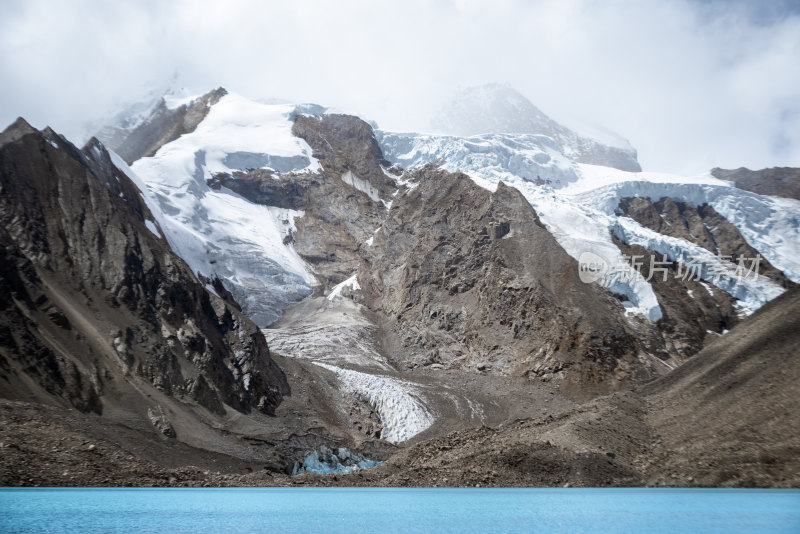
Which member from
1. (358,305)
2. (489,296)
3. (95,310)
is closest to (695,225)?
(489,296)

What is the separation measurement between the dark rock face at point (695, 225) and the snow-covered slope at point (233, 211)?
74939mm

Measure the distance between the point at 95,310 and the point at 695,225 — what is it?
432 feet

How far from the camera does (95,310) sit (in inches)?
2436

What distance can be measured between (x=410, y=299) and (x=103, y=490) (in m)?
91.9

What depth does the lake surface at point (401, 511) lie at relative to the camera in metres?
23.9

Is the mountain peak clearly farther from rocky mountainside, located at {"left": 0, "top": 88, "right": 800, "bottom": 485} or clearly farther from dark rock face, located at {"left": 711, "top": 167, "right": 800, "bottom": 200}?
dark rock face, located at {"left": 711, "top": 167, "right": 800, "bottom": 200}

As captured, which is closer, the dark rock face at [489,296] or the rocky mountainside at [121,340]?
the rocky mountainside at [121,340]

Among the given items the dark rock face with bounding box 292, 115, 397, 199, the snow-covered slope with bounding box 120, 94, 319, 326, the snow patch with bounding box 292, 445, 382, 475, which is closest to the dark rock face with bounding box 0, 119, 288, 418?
the snow patch with bounding box 292, 445, 382, 475

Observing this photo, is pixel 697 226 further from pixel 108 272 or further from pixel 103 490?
pixel 103 490

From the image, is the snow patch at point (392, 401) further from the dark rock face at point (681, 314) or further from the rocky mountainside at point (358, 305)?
the dark rock face at point (681, 314)

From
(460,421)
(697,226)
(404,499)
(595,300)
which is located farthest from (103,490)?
(697,226)

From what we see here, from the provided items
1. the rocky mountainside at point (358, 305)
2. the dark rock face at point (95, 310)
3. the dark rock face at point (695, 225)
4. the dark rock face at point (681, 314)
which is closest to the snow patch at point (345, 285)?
the rocky mountainside at point (358, 305)

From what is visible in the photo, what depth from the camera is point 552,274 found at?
11150 centimetres

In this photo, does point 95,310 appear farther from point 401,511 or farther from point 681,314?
point 681,314
